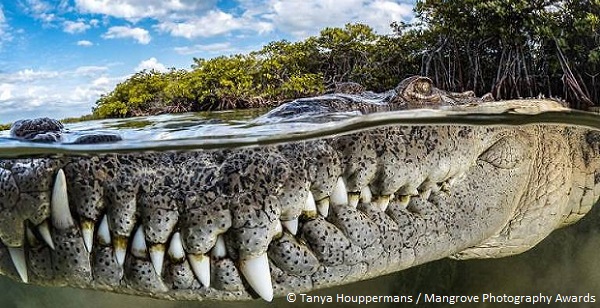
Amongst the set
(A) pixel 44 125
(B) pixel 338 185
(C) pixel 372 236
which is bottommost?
(C) pixel 372 236

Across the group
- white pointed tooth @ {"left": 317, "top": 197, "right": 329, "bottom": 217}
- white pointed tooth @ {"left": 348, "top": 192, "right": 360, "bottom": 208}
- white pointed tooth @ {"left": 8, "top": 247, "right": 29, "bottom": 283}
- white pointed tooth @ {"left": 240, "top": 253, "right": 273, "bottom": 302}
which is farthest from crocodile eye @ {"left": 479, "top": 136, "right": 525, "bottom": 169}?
white pointed tooth @ {"left": 8, "top": 247, "right": 29, "bottom": 283}

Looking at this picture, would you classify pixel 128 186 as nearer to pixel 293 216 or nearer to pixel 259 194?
pixel 259 194

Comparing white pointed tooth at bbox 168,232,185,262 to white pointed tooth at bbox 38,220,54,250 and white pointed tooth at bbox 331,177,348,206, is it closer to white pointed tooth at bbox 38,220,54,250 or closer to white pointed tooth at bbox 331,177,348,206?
white pointed tooth at bbox 38,220,54,250

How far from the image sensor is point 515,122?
12.0 feet

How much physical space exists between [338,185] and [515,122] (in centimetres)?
195

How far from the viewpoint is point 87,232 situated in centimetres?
188

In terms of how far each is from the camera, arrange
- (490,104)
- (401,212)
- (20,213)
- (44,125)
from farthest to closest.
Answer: (490,104) < (44,125) < (401,212) < (20,213)

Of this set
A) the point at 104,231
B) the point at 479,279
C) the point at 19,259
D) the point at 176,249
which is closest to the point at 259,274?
the point at 176,249

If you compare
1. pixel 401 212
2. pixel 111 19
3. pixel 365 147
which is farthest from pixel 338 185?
pixel 111 19

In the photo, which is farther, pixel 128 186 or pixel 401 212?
pixel 401 212

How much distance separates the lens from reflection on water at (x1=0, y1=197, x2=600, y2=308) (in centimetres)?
675

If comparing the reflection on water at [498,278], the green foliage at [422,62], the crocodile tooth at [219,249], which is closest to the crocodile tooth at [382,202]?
the crocodile tooth at [219,249]

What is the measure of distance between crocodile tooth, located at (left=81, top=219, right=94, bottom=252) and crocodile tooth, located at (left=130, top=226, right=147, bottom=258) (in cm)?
13

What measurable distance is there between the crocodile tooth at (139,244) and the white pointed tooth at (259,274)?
31 cm
